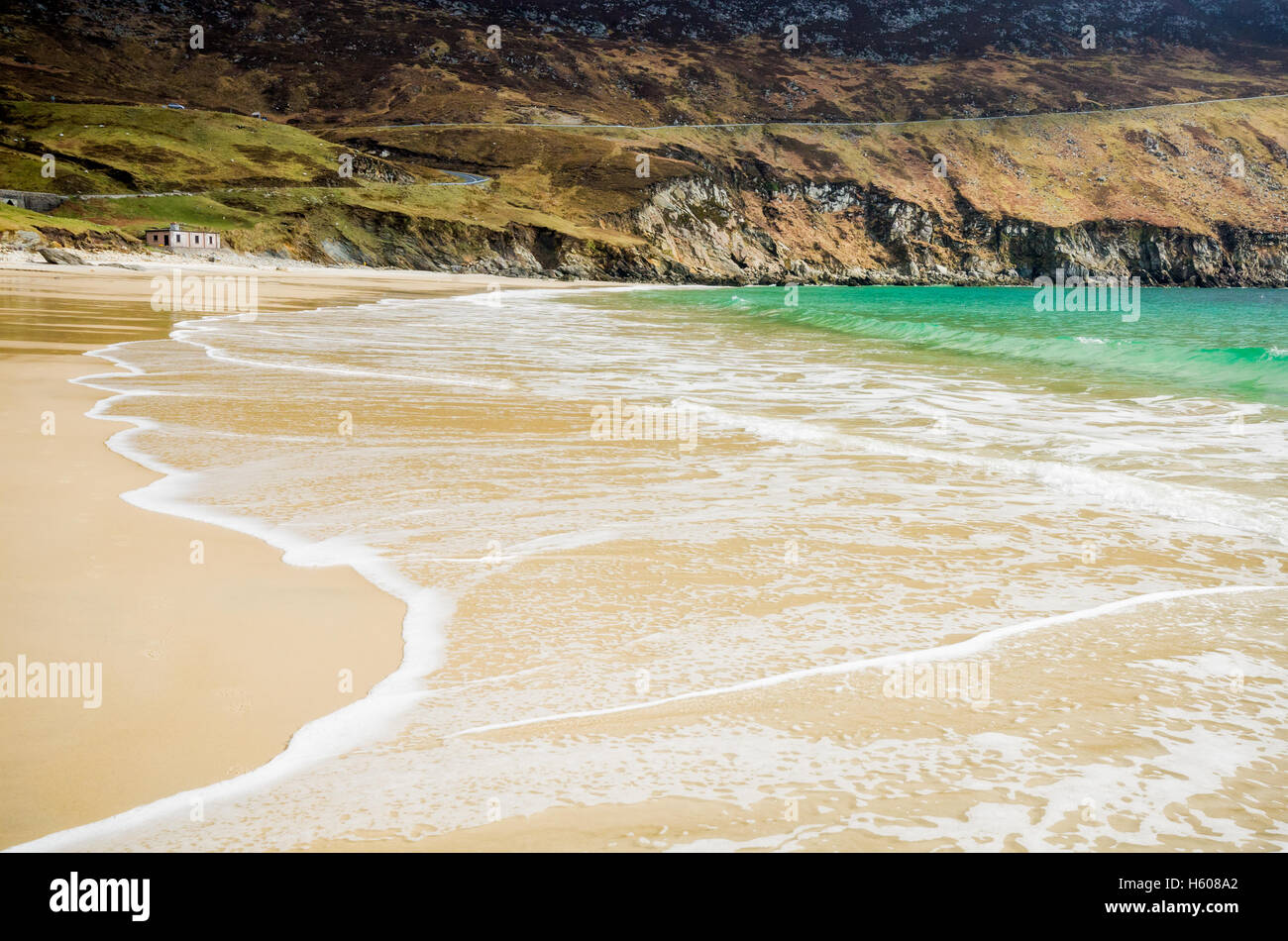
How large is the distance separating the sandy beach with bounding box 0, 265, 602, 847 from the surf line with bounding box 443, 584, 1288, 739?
86cm

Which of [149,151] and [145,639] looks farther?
[149,151]

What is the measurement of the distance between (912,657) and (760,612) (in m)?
0.88

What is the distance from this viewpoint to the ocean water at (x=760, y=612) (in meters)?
3.16

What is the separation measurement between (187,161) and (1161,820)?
95.4 m

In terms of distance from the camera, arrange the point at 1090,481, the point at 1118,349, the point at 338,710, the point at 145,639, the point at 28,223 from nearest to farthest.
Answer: the point at 338,710
the point at 145,639
the point at 1090,481
the point at 1118,349
the point at 28,223

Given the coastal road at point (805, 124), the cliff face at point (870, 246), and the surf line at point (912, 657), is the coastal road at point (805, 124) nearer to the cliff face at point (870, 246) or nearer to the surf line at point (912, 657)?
the cliff face at point (870, 246)

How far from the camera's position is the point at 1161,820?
10.2 ft

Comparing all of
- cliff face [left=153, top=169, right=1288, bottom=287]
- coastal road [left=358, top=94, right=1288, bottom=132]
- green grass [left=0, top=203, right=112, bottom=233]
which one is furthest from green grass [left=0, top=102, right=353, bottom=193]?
coastal road [left=358, top=94, right=1288, bottom=132]

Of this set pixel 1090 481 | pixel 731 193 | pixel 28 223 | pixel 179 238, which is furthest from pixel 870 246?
pixel 1090 481

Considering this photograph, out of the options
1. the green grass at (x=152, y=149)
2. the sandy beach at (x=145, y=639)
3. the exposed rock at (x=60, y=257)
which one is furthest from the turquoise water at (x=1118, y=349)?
the green grass at (x=152, y=149)

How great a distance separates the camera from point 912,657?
4.43m

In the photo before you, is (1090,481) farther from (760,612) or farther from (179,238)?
(179,238)

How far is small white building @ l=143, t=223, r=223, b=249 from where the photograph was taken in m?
58.9
